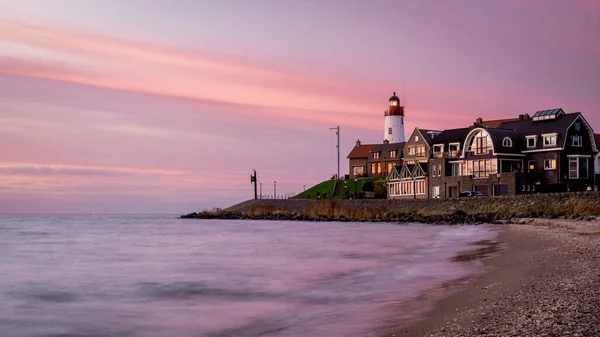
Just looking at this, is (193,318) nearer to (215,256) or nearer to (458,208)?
(215,256)

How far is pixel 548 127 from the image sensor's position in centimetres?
7094

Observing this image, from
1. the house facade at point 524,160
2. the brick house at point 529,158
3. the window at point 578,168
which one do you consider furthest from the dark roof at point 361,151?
the window at point 578,168

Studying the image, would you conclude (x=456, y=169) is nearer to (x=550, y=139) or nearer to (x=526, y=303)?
(x=550, y=139)

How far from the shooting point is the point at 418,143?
89875 millimetres

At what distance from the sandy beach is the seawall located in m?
28.6

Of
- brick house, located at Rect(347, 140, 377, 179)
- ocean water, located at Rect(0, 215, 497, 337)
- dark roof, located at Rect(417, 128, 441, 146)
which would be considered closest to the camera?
ocean water, located at Rect(0, 215, 497, 337)

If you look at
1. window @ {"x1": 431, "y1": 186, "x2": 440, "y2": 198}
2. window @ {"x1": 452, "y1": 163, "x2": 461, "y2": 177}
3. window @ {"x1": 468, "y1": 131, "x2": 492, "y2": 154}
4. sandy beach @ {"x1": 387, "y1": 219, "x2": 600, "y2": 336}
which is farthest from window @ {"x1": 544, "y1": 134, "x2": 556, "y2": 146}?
sandy beach @ {"x1": 387, "y1": 219, "x2": 600, "y2": 336}

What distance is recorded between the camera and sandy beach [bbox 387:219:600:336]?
7621 millimetres

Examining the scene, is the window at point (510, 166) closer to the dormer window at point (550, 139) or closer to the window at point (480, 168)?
the window at point (480, 168)

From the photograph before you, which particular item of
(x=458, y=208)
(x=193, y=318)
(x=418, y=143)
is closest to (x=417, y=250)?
(x=193, y=318)

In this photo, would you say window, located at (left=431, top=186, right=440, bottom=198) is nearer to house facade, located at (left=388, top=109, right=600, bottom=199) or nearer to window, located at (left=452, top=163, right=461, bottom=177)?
house facade, located at (left=388, top=109, right=600, bottom=199)

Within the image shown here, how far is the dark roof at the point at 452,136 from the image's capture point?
267 ft

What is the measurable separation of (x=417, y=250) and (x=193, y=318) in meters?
17.9

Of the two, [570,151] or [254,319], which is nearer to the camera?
[254,319]
